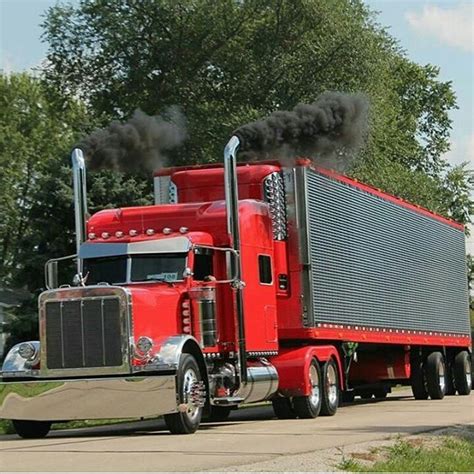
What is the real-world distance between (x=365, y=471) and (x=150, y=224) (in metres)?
8.55

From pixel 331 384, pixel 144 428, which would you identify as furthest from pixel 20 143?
pixel 144 428

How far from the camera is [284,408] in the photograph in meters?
21.0

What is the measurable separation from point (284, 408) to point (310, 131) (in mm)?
5820

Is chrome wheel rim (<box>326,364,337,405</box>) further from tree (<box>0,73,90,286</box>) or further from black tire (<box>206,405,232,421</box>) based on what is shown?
tree (<box>0,73,90,286</box>)

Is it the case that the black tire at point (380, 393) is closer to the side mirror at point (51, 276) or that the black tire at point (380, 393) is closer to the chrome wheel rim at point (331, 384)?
the chrome wheel rim at point (331, 384)

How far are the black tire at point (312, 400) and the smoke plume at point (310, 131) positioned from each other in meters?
4.12

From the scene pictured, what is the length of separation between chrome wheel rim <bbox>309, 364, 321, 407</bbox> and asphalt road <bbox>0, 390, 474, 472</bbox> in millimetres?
378

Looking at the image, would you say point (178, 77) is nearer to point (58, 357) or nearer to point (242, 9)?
point (242, 9)

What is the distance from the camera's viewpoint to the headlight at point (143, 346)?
1688 centimetres

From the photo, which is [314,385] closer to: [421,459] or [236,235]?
[236,235]

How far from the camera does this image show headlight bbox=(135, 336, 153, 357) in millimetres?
16875

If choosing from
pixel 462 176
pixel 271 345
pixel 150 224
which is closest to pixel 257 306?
pixel 271 345

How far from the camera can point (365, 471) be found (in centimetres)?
1194

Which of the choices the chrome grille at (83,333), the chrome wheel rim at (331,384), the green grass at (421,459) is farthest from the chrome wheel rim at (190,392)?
the chrome wheel rim at (331,384)
